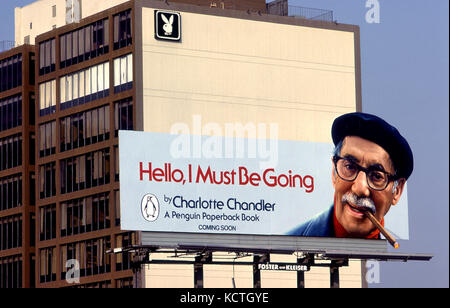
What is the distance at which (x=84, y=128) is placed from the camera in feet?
471

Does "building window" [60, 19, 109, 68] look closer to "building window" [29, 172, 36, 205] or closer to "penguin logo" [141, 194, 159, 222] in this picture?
"building window" [29, 172, 36, 205]

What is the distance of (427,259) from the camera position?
123688mm

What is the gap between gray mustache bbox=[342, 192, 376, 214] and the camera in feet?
446

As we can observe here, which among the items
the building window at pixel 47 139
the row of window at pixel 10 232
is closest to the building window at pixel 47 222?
the row of window at pixel 10 232

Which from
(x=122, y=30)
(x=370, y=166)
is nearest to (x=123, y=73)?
(x=122, y=30)

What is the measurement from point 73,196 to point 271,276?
67.2 ft

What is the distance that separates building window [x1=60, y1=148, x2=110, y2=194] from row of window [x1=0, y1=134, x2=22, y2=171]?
310 inches

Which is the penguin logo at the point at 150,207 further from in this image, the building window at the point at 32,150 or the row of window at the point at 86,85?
the building window at the point at 32,150

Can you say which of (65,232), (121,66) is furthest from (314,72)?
(65,232)

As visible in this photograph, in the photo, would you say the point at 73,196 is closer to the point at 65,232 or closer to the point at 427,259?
the point at 65,232

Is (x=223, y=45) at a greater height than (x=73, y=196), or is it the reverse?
(x=223, y=45)

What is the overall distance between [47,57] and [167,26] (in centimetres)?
1670

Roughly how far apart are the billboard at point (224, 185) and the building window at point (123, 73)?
36.4 ft
